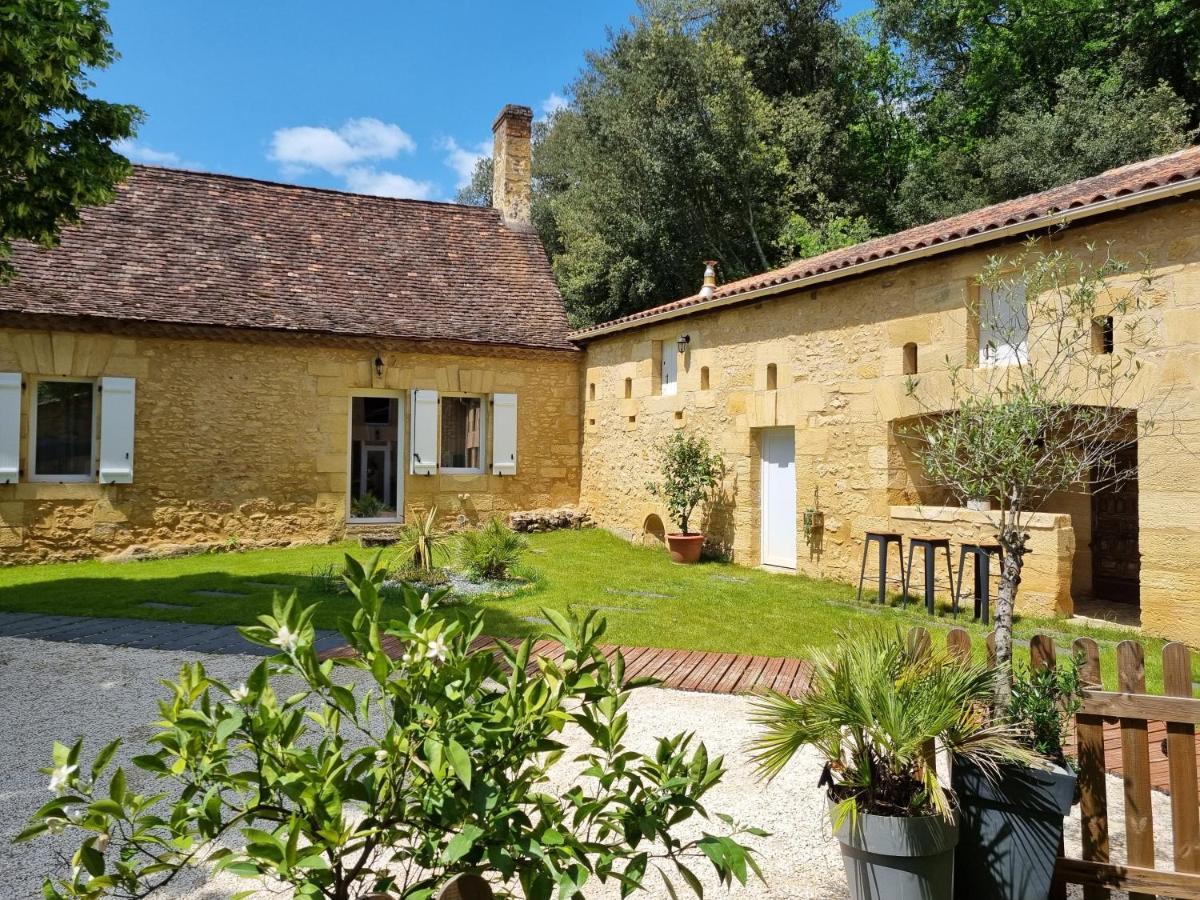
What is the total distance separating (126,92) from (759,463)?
8.13 metres

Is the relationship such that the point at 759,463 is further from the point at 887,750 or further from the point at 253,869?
the point at 253,869

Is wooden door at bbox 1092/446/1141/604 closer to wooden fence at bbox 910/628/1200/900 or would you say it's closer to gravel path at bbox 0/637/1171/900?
gravel path at bbox 0/637/1171/900

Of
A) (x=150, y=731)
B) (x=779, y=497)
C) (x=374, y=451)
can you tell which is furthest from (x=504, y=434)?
(x=150, y=731)

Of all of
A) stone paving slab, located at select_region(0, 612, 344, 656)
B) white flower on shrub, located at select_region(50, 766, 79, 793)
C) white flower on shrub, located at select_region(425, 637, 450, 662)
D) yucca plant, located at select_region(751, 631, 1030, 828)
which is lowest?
stone paving slab, located at select_region(0, 612, 344, 656)

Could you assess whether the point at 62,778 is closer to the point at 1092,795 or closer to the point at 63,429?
the point at 1092,795

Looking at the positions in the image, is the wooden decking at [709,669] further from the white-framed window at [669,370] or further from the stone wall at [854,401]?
the white-framed window at [669,370]

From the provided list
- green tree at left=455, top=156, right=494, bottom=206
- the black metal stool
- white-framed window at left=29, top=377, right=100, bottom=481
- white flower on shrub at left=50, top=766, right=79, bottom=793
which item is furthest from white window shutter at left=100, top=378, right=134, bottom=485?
green tree at left=455, top=156, right=494, bottom=206

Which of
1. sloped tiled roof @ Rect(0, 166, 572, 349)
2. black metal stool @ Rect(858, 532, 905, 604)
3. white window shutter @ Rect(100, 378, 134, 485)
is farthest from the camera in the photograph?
sloped tiled roof @ Rect(0, 166, 572, 349)

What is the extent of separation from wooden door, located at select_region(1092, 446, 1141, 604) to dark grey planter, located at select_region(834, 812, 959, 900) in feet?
29.7

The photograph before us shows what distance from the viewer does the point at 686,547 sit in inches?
419

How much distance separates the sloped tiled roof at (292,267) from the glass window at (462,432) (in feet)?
4.06

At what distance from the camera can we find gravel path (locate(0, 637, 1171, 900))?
294 centimetres

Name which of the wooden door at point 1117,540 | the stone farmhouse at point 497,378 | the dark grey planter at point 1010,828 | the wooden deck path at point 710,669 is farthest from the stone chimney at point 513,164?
the dark grey planter at point 1010,828

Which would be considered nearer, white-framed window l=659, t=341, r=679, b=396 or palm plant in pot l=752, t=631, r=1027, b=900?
palm plant in pot l=752, t=631, r=1027, b=900
